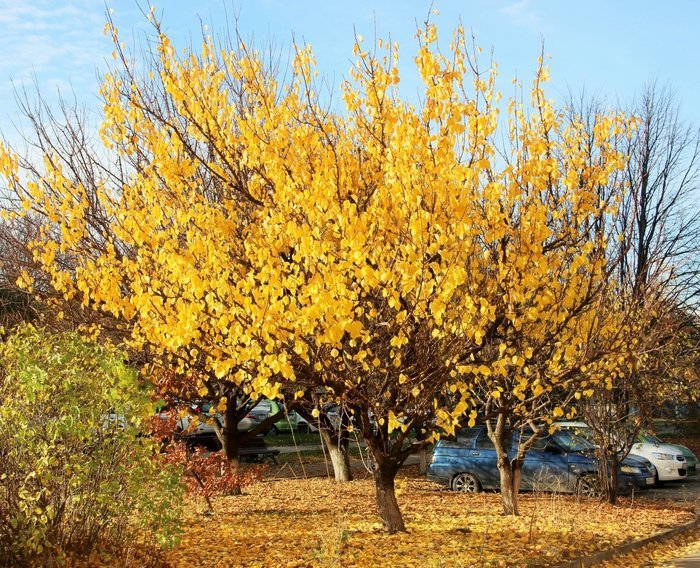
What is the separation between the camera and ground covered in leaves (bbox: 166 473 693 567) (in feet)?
23.5

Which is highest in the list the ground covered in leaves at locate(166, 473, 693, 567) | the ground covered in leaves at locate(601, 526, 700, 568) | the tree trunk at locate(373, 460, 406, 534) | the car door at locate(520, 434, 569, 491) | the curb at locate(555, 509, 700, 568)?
the car door at locate(520, 434, 569, 491)

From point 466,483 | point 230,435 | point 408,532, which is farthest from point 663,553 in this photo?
point 230,435

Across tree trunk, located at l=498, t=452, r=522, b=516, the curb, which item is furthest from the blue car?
tree trunk, located at l=498, t=452, r=522, b=516

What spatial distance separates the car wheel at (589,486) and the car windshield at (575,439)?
0.53 metres

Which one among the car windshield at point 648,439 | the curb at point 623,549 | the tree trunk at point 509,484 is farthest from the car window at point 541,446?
Answer: the tree trunk at point 509,484

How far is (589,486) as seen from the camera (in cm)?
1329

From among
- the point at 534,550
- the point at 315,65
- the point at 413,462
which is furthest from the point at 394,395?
the point at 413,462

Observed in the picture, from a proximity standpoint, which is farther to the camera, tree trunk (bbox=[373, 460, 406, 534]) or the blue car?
the blue car

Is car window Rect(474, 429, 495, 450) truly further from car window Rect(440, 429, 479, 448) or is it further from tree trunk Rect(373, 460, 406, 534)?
tree trunk Rect(373, 460, 406, 534)

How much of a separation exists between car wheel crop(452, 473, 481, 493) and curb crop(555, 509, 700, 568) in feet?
13.7

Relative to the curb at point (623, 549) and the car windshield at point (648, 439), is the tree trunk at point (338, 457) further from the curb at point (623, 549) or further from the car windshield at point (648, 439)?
the car windshield at point (648, 439)

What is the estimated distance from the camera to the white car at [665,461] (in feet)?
53.2

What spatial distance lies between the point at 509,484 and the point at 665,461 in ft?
24.9

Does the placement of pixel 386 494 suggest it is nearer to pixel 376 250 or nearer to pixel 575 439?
pixel 376 250
